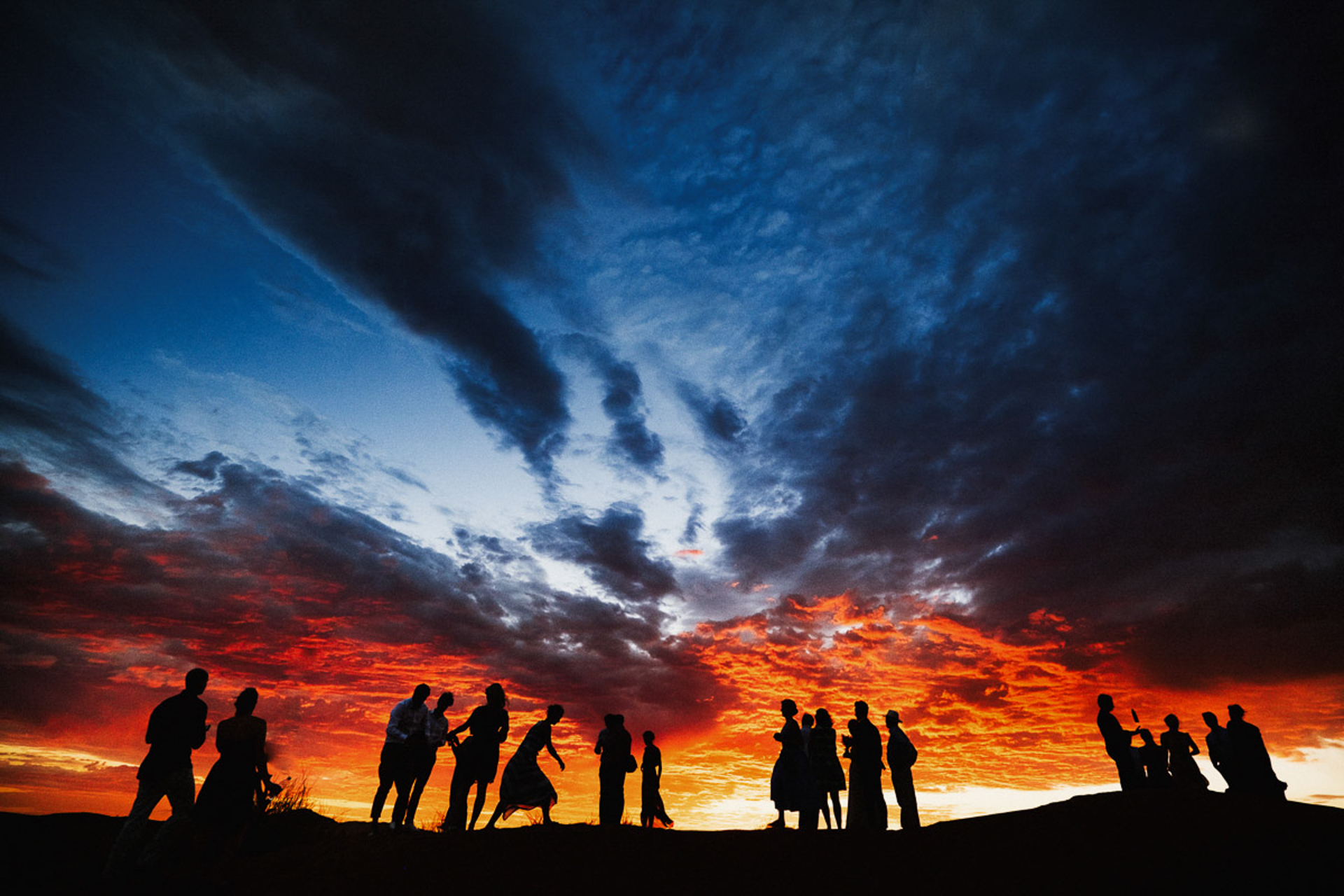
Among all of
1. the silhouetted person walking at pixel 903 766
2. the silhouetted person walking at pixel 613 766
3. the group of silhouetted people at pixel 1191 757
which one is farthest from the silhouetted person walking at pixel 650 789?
the group of silhouetted people at pixel 1191 757

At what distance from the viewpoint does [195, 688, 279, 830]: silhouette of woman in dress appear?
8039mm

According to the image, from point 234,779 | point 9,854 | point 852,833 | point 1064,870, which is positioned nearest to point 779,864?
point 852,833

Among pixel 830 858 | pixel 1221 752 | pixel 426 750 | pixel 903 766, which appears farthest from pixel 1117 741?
pixel 426 750

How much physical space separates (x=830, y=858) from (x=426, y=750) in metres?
7.36

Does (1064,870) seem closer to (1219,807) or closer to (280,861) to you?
(1219,807)

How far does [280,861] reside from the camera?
30.4ft

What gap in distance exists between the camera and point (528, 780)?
1081cm

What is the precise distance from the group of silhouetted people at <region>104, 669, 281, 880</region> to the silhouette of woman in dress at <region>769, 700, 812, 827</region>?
30.7 feet

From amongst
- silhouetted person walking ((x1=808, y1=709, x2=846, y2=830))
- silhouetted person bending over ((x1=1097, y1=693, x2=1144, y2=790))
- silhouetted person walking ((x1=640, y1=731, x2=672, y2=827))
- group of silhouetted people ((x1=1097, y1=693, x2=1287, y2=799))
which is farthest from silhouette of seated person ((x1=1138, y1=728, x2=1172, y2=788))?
silhouetted person walking ((x1=640, y1=731, x2=672, y2=827))

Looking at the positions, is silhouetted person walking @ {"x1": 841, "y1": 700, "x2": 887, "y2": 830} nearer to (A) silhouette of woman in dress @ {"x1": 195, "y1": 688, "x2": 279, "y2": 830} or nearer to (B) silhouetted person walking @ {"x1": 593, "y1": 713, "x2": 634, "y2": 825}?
(B) silhouetted person walking @ {"x1": 593, "y1": 713, "x2": 634, "y2": 825}

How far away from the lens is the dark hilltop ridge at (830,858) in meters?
6.58

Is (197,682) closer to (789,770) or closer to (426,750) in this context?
(426,750)

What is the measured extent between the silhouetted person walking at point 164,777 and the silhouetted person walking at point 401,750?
2.80 m

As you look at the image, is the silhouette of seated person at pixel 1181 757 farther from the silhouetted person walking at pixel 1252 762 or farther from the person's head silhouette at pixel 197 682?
the person's head silhouette at pixel 197 682
